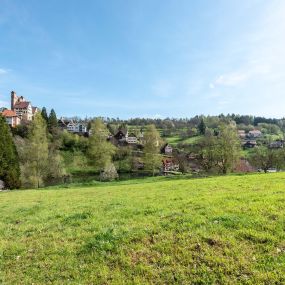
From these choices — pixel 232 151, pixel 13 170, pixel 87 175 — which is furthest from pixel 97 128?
pixel 232 151

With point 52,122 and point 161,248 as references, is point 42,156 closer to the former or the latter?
point 52,122

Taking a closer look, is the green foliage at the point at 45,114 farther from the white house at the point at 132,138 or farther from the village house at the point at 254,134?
the village house at the point at 254,134

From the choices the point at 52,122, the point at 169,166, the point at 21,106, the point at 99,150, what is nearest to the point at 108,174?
the point at 99,150

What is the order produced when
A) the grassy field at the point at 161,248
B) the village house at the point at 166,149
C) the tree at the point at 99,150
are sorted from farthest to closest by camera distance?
the village house at the point at 166,149
the tree at the point at 99,150
the grassy field at the point at 161,248

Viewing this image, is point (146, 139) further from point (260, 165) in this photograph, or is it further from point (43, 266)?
point (43, 266)

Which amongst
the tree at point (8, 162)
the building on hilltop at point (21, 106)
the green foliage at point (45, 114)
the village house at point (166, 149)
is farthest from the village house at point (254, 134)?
the tree at point (8, 162)

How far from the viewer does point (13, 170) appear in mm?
50500

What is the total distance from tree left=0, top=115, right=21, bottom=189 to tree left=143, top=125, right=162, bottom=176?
30.2m

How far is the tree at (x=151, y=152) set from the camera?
71562 mm

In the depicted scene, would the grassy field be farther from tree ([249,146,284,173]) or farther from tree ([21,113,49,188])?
tree ([249,146,284,173])

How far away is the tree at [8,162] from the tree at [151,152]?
30.2 metres

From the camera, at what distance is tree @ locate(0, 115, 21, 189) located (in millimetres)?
49125

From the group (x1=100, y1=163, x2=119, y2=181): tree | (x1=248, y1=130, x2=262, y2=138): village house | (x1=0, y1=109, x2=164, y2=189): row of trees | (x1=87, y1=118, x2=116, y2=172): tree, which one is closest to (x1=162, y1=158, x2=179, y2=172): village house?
(x1=0, y1=109, x2=164, y2=189): row of trees

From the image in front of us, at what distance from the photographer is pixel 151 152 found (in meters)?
A: 72.6
